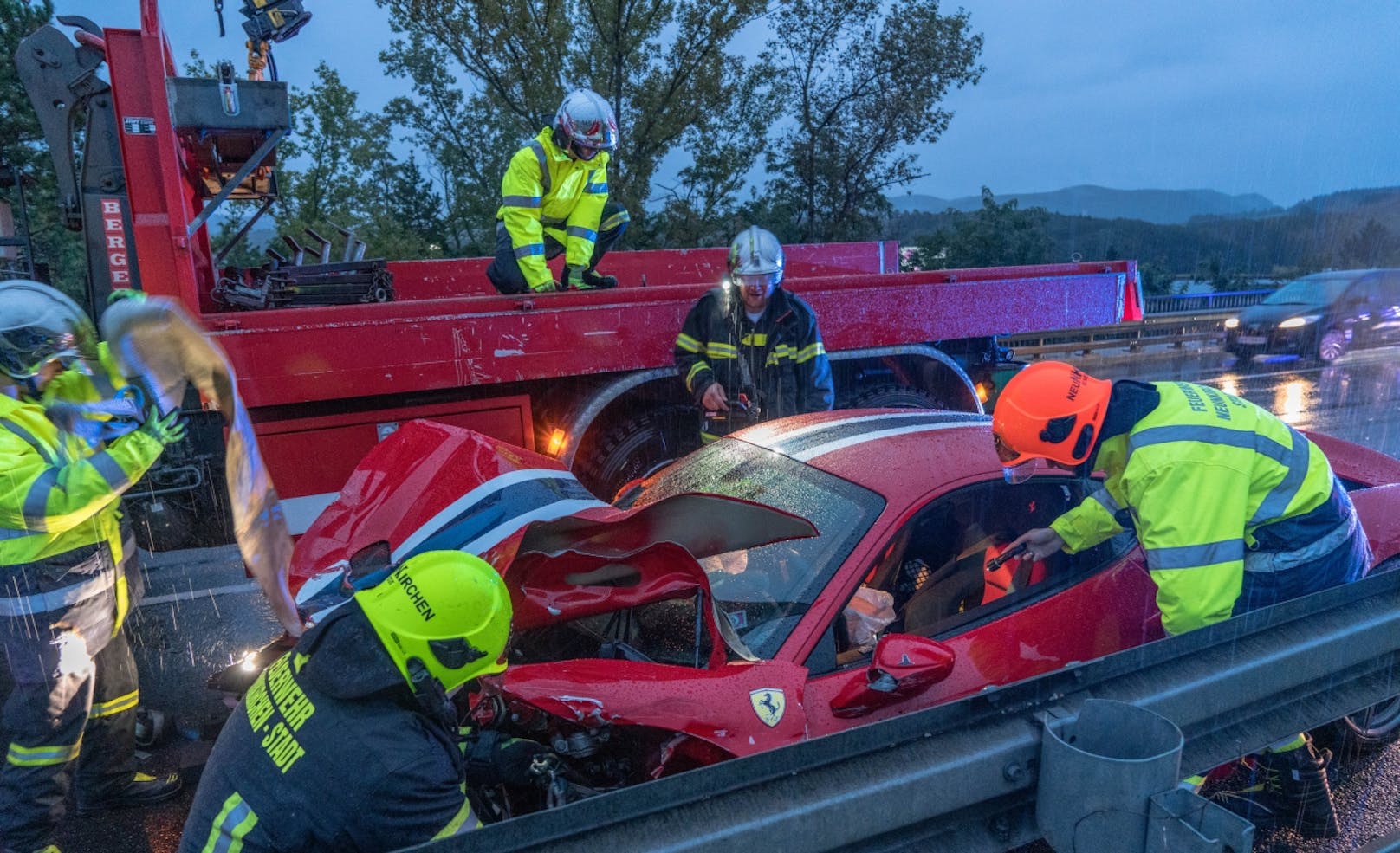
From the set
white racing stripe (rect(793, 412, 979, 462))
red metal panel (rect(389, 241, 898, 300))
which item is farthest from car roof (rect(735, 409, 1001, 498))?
red metal panel (rect(389, 241, 898, 300))

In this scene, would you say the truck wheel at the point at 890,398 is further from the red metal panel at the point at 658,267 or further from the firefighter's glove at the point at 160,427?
the firefighter's glove at the point at 160,427

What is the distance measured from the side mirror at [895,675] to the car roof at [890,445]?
0.59m

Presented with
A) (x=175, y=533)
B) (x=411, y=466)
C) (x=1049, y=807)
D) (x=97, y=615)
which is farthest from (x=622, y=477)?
(x=1049, y=807)

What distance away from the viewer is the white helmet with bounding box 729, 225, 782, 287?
15.2 feet

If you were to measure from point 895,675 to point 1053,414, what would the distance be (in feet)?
3.08

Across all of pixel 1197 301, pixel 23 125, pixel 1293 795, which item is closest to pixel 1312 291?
pixel 1197 301

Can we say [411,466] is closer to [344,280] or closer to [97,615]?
[97,615]

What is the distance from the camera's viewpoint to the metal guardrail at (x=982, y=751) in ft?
5.44

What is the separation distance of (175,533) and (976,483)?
13.0 feet

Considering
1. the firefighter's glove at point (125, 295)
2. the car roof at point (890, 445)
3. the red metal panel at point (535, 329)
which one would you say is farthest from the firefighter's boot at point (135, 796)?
the car roof at point (890, 445)

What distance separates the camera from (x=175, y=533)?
4477 millimetres

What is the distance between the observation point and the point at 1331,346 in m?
12.7

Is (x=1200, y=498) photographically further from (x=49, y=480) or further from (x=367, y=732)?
(x=49, y=480)

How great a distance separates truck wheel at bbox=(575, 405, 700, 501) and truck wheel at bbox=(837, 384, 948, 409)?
1.04 m
